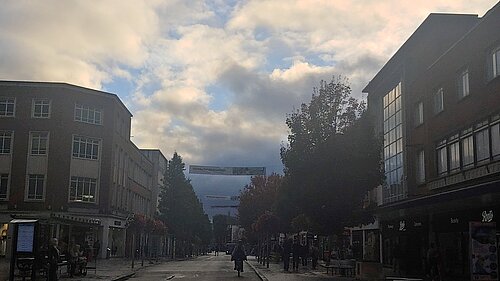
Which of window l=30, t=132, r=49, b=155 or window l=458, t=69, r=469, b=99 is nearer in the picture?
window l=458, t=69, r=469, b=99

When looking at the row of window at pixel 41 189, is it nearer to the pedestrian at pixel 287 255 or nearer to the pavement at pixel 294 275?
the pedestrian at pixel 287 255

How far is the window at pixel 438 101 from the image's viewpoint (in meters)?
33.4

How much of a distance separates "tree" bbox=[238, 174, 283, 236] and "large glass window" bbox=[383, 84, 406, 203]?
17.9m

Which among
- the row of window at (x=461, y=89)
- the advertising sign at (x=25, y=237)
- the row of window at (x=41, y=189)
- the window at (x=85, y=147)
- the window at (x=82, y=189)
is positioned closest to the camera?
the advertising sign at (x=25, y=237)

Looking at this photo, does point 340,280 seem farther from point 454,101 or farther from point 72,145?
point 72,145

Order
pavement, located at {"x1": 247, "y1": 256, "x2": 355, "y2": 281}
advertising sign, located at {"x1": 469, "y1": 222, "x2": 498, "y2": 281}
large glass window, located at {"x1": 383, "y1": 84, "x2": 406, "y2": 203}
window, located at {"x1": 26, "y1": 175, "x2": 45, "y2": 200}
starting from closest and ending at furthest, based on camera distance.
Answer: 1. advertising sign, located at {"x1": 469, "y1": 222, "x2": 498, "y2": 281}
2. pavement, located at {"x1": 247, "y1": 256, "x2": 355, "y2": 281}
3. large glass window, located at {"x1": 383, "y1": 84, "x2": 406, "y2": 203}
4. window, located at {"x1": 26, "y1": 175, "x2": 45, "y2": 200}

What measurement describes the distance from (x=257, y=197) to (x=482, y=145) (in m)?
43.7

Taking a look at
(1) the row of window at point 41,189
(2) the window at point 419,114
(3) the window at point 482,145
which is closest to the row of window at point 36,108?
(1) the row of window at point 41,189

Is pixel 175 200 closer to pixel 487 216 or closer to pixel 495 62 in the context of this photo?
pixel 487 216

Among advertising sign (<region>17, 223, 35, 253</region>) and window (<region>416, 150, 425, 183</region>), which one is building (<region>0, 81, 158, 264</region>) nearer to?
window (<region>416, 150, 425, 183</region>)

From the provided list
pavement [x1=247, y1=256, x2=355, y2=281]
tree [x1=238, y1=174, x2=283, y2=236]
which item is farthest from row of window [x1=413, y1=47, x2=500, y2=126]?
tree [x1=238, y1=174, x2=283, y2=236]

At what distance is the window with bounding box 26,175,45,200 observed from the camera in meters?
57.9

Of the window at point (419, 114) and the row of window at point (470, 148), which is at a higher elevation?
the window at point (419, 114)

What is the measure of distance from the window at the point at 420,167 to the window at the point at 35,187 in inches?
1375
